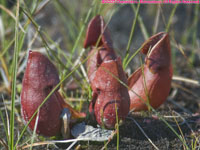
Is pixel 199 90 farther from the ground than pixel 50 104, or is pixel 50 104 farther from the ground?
pixel 50 104

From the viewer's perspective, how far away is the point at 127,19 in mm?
3953

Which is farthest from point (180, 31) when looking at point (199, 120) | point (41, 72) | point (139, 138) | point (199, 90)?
point (41, 72)

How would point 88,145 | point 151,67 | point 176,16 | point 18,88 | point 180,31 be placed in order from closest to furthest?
point 88,145, point 151,67, point 18,88, point 180,31, point 176,16

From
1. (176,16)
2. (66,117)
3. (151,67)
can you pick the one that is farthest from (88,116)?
(176,16)

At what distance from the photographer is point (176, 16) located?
405 cm

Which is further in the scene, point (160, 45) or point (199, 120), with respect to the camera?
point (199, 120)

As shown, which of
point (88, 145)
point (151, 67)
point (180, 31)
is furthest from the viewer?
point (180, 31)

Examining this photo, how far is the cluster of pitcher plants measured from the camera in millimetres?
1419

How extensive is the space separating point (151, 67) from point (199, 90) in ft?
3.16

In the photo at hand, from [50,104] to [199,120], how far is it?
2.95ft

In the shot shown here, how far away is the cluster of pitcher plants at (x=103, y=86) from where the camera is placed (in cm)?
142

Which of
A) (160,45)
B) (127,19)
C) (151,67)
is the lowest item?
A: (151,67)

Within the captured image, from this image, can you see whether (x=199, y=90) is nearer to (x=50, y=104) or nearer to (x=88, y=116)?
(x=88, y=116)

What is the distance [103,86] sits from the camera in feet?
4.79
